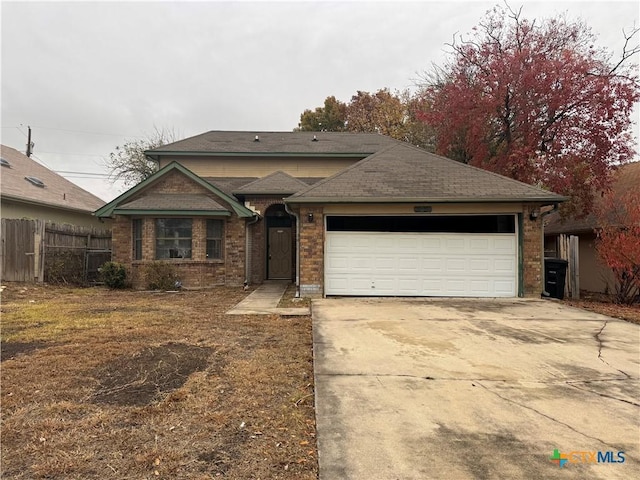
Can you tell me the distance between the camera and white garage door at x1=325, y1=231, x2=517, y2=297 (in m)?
10.6

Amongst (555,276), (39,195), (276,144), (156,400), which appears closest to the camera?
(156,400)

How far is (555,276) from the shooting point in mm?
11648

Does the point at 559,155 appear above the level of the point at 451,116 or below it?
below

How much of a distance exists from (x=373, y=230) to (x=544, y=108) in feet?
26.5

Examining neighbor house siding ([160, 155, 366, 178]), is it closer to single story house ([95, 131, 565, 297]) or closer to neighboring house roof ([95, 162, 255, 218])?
single story house ([95, 131, 565, 297])

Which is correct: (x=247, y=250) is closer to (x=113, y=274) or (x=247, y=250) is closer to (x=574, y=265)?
(x=113, y=274)

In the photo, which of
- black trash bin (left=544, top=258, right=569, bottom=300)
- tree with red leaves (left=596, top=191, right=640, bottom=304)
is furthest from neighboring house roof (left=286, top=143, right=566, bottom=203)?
black trash bin (left=544, top=258, right=569, bottom=300)

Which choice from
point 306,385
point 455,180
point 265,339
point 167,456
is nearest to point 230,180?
point 455,180

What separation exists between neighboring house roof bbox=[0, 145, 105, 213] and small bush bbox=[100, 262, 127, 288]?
17.1 ft

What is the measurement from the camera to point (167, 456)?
284 cm

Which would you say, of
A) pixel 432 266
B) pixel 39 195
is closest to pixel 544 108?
pixel 432 266

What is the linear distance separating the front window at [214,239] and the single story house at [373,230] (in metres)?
0.03

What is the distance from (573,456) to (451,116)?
14415 millimetres

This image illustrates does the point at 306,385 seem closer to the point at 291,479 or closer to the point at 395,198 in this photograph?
the point at 291,479
